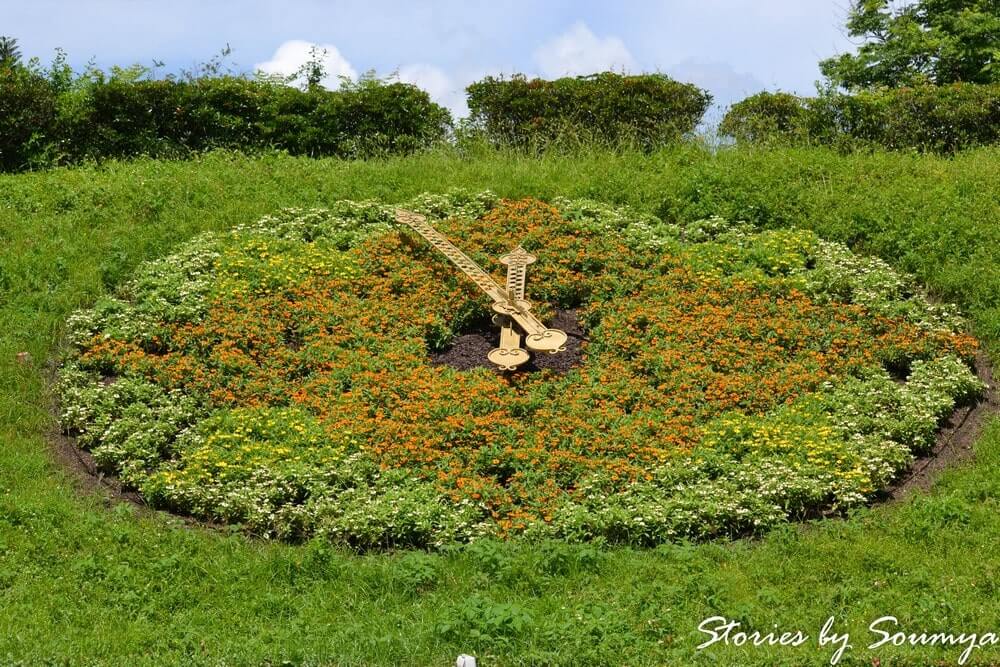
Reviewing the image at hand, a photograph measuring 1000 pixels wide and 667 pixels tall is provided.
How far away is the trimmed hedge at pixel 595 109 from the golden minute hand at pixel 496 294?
12.5ft

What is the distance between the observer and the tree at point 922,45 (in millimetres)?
19578

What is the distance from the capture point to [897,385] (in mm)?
10938

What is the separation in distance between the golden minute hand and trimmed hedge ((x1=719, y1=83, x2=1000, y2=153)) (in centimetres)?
505

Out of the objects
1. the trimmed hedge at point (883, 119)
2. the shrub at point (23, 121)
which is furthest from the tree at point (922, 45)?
the shrub at point (23, 121)

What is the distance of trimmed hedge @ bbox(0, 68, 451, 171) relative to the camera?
53.6 feet

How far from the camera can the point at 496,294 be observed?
11234mm

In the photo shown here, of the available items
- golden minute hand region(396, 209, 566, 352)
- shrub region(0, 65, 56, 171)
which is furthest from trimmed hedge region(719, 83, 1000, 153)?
shrub region(0, 65, 56, 171)

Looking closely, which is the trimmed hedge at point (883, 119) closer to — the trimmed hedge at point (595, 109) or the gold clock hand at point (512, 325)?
the trimmed hedge at point (595, 109)

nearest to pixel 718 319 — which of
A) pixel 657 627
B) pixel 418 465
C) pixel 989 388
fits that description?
pixel 989 388

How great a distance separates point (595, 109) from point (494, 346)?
5423 mm

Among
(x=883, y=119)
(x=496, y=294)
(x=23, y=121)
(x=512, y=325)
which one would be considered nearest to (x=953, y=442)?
(x=512, y=325)

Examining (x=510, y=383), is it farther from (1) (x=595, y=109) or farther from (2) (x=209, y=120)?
(2) (x=209, y=120)

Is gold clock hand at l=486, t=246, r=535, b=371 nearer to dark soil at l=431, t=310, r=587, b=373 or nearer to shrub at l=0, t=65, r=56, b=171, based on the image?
dark soil at l=431, t=310, r=587, b=373

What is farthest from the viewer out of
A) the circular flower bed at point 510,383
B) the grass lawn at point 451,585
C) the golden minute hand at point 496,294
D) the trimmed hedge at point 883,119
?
the trimmed hedge at point 883,119
